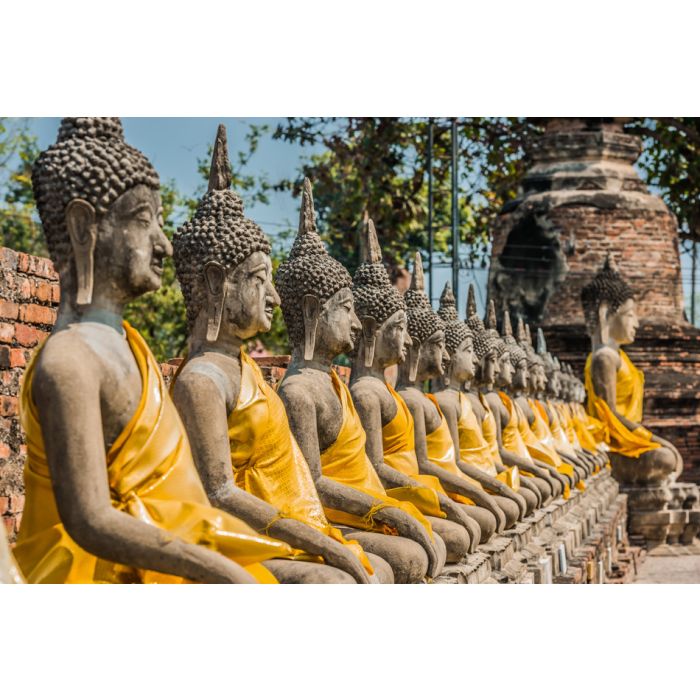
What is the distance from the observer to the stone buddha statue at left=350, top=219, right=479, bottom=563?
237 inches

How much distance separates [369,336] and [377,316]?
0.10m

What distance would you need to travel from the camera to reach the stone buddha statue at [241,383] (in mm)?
4039

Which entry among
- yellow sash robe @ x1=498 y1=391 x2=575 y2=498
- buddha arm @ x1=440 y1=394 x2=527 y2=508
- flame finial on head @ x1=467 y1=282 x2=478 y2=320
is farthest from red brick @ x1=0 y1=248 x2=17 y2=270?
yellow sash robe @ x1=498 y1=391 x2=575 y2=498

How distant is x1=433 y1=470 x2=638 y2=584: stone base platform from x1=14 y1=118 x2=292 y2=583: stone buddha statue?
7.19 feet

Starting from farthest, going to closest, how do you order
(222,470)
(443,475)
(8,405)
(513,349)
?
(513,349)
(443,475)
(8,405)
(222,470)

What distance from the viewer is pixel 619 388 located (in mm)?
14555

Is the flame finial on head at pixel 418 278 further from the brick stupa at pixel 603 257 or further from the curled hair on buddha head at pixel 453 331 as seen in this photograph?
the brick stupa at pixel 603 257

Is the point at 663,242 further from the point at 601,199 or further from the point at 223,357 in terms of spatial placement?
the point at 223,357

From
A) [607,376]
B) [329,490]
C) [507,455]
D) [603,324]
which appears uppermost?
[603,324]

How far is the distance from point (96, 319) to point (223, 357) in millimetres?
923

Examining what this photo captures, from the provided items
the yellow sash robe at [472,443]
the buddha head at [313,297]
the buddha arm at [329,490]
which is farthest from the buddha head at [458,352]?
the buddha arm at [329,490]

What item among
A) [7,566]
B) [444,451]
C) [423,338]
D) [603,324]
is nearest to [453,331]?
[423,338]

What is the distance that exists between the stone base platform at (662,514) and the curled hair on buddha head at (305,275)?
10.2 meters

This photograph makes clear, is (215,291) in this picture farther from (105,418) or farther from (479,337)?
(479,337)
